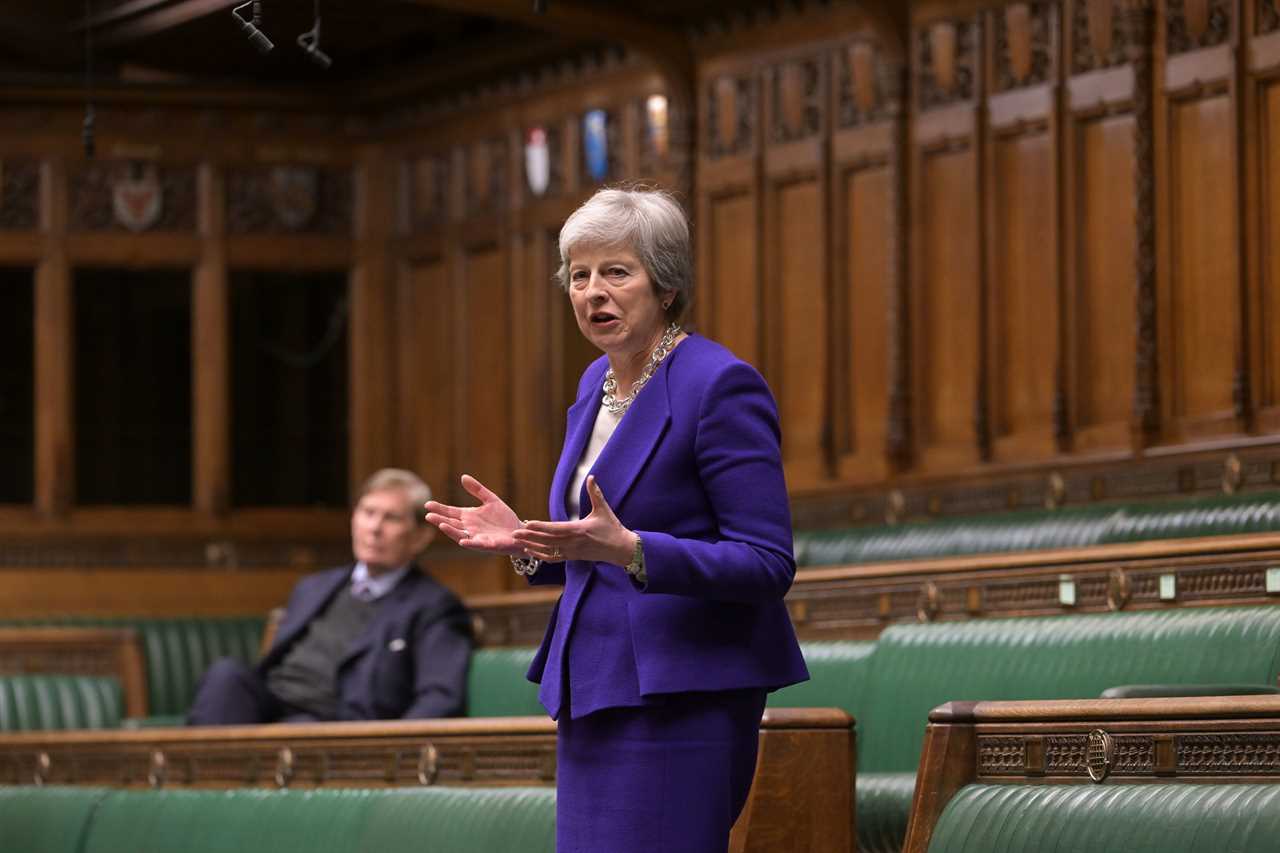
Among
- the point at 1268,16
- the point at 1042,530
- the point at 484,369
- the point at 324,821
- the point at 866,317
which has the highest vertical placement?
the point at 1268,16

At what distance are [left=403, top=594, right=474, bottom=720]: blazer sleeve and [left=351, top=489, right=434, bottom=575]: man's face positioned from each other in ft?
0.76

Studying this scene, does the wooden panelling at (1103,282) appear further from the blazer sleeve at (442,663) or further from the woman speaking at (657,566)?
the woman speaking at (657,566)

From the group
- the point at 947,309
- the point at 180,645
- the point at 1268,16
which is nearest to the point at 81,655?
the point at 180,645

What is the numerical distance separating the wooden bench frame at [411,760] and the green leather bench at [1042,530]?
2.29 m

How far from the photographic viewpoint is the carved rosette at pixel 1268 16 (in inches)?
263

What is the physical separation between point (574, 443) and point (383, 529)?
322 centimetres

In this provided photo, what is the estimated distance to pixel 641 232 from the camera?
2.47 metres

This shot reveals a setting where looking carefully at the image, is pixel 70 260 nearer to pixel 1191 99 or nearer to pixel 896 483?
pixel 896 483

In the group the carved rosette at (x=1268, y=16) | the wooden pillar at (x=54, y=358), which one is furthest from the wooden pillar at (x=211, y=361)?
the carved rosette at (x=1268, y=16)

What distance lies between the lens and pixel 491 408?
9.77m

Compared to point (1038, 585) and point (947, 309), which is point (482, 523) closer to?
point (1038, 585)

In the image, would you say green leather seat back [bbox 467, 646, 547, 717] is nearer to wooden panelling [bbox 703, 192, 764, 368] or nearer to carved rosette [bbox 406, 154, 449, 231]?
wooden panelling [bbox 703, 192, 764, 368]

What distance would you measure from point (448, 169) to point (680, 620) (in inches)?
309

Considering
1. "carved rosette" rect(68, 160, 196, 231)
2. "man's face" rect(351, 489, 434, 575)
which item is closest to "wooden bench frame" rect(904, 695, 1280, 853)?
"man's face" rect(351, 489, 434, 575)
